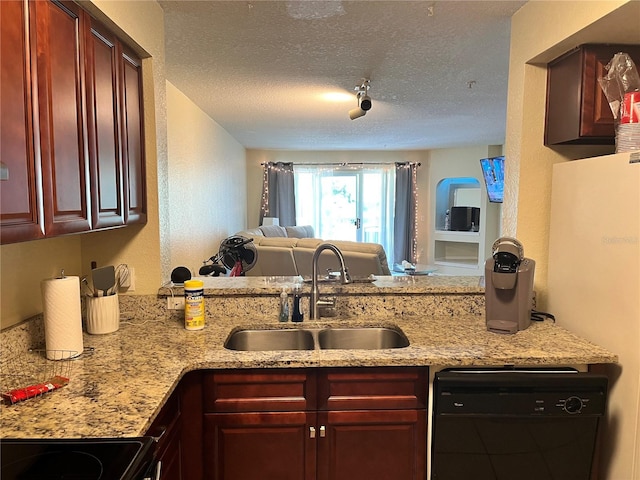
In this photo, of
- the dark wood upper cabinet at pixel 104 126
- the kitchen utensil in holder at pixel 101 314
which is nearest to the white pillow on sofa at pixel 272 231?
the kitchen utensil in holder at pixel 101 314

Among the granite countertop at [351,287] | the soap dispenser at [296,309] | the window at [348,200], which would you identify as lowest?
the soap dispenser at [296,309]

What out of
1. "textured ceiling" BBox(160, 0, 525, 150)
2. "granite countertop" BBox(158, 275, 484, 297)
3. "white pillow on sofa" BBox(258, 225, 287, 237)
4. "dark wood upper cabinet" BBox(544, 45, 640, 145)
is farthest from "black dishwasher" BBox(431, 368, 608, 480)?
"white pillow on sofa" BBox(258, 225, 287, 237)

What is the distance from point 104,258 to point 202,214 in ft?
8.05

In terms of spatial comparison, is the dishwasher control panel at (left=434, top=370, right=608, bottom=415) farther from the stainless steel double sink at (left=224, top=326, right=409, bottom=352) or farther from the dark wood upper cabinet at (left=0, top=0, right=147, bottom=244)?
the dark wood upper cabinet at (left=0, top=0, right=147, bottom=244)

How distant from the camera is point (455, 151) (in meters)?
8.04

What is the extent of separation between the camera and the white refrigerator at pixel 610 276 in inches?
57.3

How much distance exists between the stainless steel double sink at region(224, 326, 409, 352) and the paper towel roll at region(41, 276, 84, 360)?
2.24 feet

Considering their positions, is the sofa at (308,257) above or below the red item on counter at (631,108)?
below

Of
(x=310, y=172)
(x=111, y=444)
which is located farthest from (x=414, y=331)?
(x=310, y=172)

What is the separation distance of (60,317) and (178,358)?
17.5 inches

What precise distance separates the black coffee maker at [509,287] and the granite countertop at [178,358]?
0.06m

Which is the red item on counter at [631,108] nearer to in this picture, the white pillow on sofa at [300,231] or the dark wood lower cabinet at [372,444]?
the dark wood lower cabinet at [372,444]

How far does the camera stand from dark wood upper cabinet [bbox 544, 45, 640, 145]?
178cm

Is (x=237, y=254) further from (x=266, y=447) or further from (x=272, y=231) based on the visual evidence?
(x=272, y=231)
